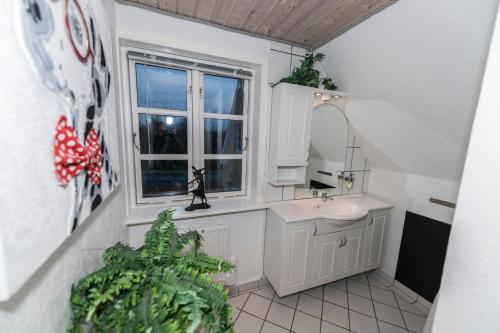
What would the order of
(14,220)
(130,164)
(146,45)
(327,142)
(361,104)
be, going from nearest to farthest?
(14,220) < (146,45) < (130,164) < (361,104) < (327,142)

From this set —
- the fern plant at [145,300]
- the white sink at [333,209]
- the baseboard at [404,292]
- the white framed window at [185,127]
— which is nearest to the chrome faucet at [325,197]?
the white sink at [333,209]

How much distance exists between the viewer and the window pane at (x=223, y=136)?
6.37 feet

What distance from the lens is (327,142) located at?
7.34ft

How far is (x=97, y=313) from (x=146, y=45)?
5.58ft

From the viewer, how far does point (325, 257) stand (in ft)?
6.03

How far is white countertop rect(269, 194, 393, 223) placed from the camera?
1.71m

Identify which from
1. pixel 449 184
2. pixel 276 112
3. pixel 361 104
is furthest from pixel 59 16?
pixel 449 184

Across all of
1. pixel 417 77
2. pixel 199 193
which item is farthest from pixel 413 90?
pixel 199 193

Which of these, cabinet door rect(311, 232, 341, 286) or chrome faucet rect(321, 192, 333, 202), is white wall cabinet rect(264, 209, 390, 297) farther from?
chrome faucet rect(321, 192, 333, 202)

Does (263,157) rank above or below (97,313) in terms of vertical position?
above

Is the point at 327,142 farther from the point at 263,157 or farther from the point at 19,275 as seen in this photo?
the point at 19,275

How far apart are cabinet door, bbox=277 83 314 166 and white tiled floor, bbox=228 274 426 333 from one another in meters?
1.38

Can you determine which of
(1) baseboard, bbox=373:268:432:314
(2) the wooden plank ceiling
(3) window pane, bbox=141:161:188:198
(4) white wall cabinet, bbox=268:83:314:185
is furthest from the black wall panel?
(3) window pane, bbox=141:161:188:198

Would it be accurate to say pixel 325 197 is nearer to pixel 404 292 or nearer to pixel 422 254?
pixel 422 254
